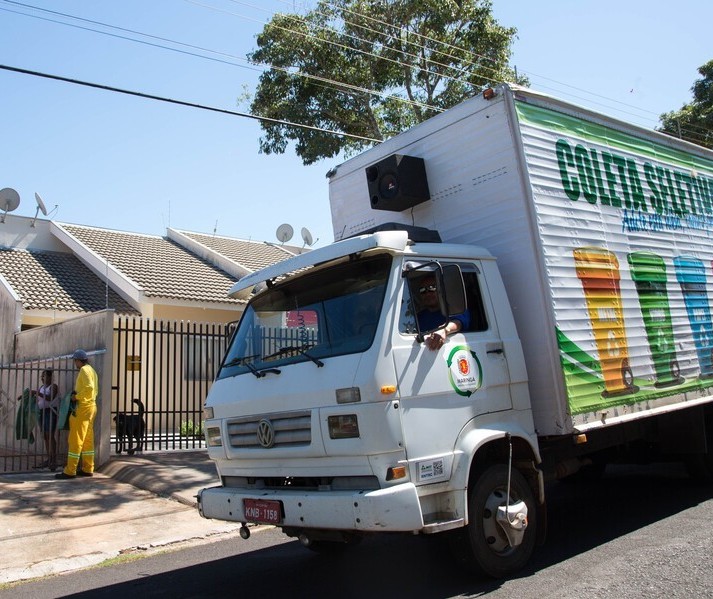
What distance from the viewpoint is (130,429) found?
11125 mm

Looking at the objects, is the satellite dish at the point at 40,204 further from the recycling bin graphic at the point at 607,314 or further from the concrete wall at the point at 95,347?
the recycling bin graphic at the point at 607,314

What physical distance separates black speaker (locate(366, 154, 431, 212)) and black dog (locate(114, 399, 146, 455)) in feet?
21.7

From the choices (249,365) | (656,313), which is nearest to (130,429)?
(249,365)

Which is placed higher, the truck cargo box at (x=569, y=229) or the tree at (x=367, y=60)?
the tree at (x=367, y=60)

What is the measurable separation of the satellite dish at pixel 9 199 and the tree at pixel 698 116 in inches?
699

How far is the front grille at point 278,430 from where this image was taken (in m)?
4.62

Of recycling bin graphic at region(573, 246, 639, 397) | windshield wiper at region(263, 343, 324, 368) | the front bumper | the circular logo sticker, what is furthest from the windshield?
recycling bin graphic at region(573, 246, 639, 397)

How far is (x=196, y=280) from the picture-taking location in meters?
19.0

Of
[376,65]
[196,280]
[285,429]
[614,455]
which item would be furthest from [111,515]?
[196,280]

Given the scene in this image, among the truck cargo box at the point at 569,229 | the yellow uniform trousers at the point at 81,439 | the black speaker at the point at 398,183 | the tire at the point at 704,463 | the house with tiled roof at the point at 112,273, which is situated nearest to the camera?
the truck cargo box at the point at 569,229

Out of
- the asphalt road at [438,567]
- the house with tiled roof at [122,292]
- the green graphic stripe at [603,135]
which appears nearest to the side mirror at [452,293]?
the green graphic stripe at [603,135]

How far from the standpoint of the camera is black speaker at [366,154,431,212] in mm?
6160

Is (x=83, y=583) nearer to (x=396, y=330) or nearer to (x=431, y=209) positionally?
(x=396, y=330)

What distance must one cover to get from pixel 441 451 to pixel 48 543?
458 cm
